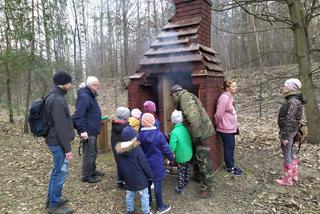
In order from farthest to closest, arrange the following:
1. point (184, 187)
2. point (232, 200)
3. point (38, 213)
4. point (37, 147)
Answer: point (37, 147), point (184, 187), point (232, 200), point (38, 213)

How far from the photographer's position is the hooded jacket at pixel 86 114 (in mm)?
4543

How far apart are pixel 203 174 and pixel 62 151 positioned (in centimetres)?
220

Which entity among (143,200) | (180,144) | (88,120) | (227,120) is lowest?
(143,200)

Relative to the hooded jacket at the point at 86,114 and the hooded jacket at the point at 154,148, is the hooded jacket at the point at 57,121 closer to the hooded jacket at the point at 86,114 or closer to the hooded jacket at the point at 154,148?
the hooded jacket at the point at 86,114

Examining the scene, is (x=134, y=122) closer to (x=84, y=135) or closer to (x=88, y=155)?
(x=84, y=135)

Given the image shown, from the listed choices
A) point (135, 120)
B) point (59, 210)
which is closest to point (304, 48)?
point (135, 120)

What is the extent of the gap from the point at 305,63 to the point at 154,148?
18.7 ft

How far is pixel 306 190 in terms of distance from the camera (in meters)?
4.66

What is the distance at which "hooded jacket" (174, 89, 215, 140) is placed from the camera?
4.16 meters

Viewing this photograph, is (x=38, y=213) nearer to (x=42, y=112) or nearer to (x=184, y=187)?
(x=42, y=112)

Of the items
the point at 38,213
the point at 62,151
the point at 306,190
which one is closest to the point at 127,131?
the point at 62,151

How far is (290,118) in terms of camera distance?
4559mm

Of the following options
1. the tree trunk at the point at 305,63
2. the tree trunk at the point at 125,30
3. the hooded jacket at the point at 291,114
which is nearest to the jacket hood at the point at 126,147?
the hooded jacket at the point at 291,114

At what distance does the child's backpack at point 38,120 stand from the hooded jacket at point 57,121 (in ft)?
0.22
